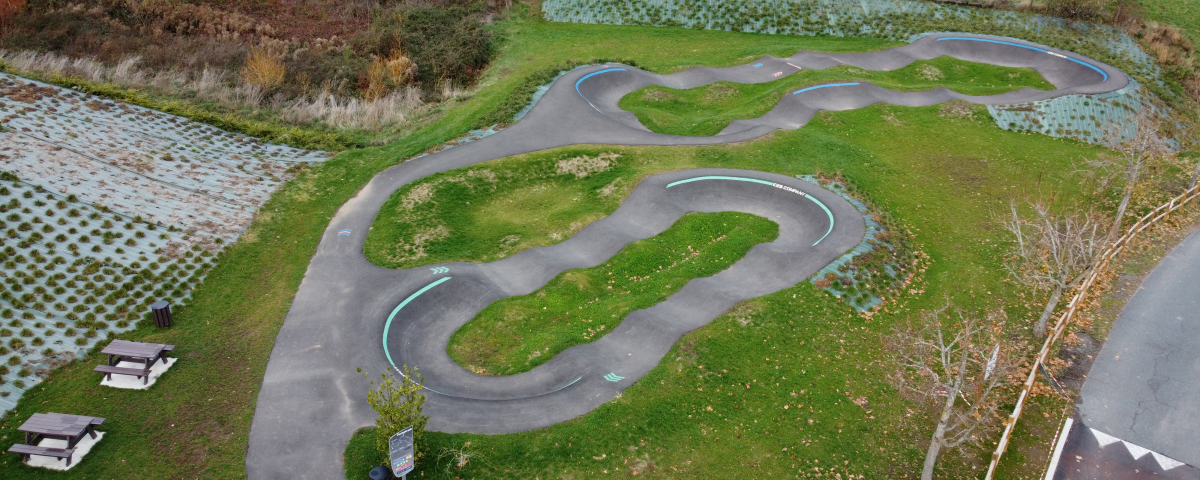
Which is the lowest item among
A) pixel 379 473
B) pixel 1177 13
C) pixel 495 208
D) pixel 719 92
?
pixel 379 473

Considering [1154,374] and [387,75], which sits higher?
[387,75]

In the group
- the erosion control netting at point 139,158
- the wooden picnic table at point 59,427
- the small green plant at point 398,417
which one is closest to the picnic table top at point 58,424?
the wooden picnic table at point 59,427

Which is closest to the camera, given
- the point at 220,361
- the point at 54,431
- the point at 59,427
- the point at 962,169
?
the point at 54,431

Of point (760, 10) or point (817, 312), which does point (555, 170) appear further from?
point (760, 10)

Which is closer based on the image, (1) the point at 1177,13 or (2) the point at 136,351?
(2) the point at 136,351

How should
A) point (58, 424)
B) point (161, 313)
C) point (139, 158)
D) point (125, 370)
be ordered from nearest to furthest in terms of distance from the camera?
point (58, 424) → point (125, 370) → point (161, 313) → point (139, 158)

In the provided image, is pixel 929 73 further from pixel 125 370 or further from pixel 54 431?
pixel 54 431

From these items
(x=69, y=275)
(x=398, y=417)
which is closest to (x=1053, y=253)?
(x=398, y=417)
